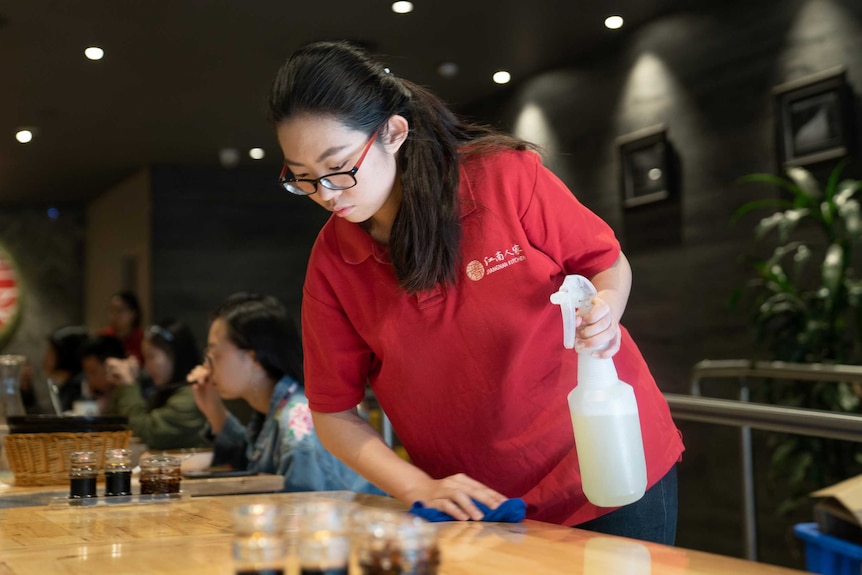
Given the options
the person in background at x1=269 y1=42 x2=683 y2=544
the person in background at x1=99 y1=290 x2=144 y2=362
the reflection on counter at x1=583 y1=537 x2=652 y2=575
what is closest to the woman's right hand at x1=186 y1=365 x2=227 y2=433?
the person in background at x1=269 y1=42 x2=683 y2=544

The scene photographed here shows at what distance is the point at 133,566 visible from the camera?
1.09m

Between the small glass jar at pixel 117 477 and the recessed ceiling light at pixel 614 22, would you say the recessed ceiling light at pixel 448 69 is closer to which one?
the recessed ceiling light at pixel 614 22

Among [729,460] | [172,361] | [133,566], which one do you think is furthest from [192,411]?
[133,566]

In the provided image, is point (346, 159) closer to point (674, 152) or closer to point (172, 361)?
point (172, 361)

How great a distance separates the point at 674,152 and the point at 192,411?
9.35 ft

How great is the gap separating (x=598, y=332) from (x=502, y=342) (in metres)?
0.26

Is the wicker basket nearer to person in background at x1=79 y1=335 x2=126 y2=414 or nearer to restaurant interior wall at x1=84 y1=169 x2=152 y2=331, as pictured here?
person in background at x1=79 y1=335 x2=126 y2=414

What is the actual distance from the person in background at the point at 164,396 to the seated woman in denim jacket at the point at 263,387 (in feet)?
2.47

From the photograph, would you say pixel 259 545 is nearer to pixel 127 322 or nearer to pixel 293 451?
pixel 293 451

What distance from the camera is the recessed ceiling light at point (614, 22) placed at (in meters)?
5.49

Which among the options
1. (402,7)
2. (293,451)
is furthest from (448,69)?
(293,451)

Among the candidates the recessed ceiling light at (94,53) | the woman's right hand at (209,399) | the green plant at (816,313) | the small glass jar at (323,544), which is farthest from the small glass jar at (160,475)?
the recessed ceiling light at (94,53)

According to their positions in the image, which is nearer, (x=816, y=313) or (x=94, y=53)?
(x=816, y=313)

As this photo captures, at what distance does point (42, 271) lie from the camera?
37.4ft
